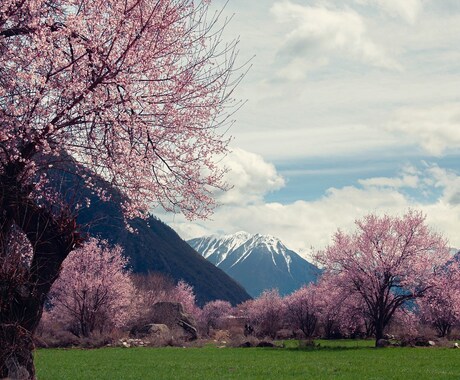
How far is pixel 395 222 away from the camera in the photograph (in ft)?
151

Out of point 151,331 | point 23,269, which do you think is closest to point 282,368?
point 23,269

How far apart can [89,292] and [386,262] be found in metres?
32.2

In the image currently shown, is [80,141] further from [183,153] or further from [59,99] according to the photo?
[183,153]

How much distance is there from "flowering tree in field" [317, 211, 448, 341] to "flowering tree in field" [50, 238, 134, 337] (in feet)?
84.3

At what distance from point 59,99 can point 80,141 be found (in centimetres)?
146

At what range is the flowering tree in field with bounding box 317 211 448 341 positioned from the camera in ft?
141

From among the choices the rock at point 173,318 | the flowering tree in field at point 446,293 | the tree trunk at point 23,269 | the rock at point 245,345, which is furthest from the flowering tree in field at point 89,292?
the tree trunk at point 23,269

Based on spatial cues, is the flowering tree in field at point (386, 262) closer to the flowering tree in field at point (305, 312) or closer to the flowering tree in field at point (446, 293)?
the flowering tree in field at point (446, 293)

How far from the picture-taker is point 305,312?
214 feet

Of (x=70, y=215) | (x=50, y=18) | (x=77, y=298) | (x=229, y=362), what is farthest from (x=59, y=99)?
(x=77, y=298)

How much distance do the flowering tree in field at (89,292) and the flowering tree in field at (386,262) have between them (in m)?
25.7

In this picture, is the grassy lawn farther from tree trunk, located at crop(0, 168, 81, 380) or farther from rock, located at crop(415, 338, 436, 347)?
tree trunk, located at crop(0, 168, 81, 380)

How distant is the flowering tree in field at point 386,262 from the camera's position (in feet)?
141

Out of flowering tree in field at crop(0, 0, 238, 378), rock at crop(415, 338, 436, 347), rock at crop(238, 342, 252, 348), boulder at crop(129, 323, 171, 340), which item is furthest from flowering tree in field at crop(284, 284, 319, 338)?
flowering tree in field at crop(0, 0, 238, 378)
